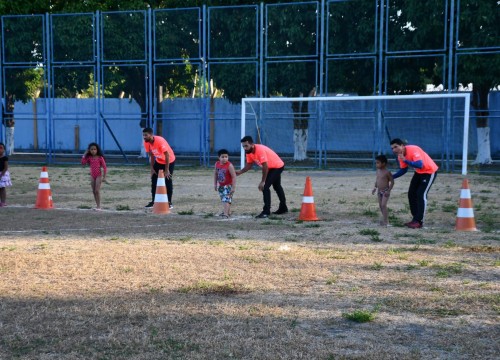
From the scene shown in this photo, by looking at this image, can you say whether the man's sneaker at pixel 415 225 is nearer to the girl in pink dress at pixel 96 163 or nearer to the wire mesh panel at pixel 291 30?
the girl in pink dress at pixel 96 163

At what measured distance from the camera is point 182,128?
3716 cm

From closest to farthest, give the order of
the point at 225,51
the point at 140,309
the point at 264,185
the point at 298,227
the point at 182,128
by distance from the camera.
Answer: the point at 140,309 < the point at 298,227 < the point at 264,185 < the point at 225,51 < the point at 182,128

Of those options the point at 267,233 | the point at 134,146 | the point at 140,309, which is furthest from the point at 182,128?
the point at 140,309

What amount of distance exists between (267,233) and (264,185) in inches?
92.4

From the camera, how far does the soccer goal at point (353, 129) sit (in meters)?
26.0

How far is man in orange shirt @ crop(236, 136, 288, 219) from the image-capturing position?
1237cm

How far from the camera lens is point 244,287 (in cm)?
671

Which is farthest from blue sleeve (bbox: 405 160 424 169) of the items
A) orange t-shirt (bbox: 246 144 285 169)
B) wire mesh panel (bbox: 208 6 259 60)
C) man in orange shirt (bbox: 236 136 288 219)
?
wire mesh panel (bbox: 208 6 259 60)

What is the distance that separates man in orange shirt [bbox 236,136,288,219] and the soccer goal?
41.6ft

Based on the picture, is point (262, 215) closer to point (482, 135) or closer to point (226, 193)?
point (226, 193)

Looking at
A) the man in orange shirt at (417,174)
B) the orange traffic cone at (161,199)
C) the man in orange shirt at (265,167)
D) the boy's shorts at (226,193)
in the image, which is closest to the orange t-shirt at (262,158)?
the man in orange shirt at (265,167)

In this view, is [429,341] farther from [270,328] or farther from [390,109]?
[390,109]

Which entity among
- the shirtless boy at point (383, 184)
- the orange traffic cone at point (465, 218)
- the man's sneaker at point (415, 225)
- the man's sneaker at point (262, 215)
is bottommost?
the man's sneaker at point (262, 215)

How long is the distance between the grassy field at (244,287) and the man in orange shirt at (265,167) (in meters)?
0.41
